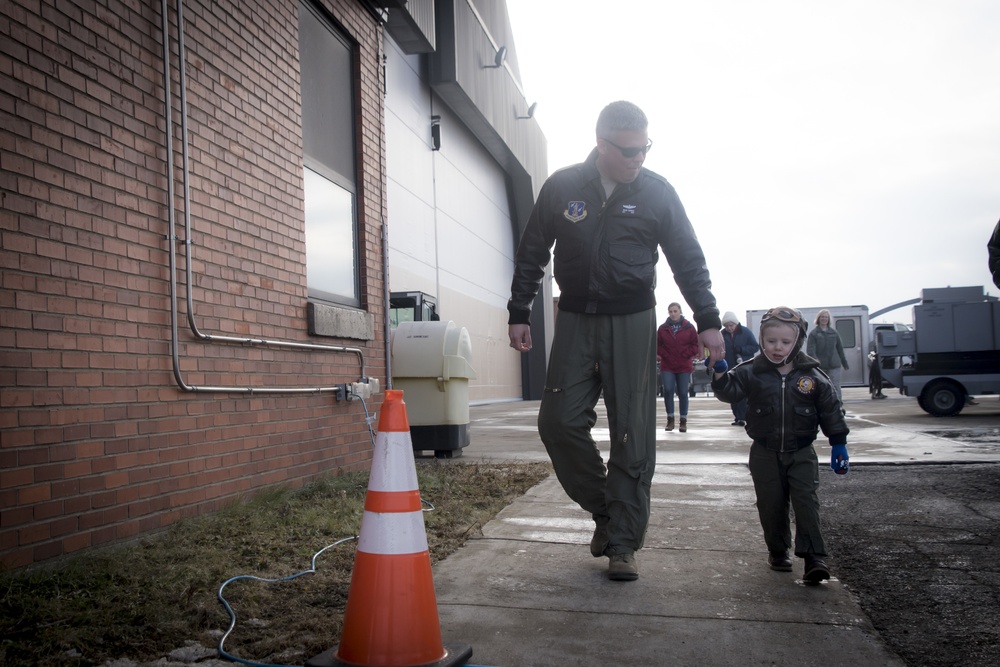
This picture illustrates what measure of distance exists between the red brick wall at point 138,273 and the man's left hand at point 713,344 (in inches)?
103

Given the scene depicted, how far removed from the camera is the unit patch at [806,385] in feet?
13.0

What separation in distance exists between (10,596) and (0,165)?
161cm

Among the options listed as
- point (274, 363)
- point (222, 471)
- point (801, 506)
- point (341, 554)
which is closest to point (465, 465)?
point (274, 363)

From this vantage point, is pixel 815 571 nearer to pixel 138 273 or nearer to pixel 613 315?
pixel 613 315

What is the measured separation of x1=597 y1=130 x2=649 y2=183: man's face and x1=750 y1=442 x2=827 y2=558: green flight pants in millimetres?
1368

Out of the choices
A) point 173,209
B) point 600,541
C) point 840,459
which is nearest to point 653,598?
point 600,541

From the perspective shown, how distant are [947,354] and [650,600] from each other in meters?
14.1

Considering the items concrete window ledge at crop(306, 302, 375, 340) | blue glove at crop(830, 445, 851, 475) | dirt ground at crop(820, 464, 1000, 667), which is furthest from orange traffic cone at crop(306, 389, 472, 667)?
concrete window ledge at crop(306, 302, 375, 340)

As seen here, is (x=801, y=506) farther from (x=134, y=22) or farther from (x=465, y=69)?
(x=465, y=69)

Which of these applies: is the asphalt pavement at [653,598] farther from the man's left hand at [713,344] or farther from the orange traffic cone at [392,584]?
the man's left hand at [713,344]

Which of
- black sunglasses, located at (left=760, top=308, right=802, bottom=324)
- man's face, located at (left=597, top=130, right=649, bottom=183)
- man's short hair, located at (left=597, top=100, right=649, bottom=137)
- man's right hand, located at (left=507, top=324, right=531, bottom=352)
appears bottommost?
man's right hand, located at (left=507, top=324, right=531, bottom=352)

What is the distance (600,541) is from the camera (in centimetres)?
393

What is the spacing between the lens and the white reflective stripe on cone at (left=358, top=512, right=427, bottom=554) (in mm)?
2637

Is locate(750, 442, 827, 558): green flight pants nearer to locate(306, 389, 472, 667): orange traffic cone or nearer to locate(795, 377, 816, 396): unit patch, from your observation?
locate(795, 377, 816, 396): unit patch
